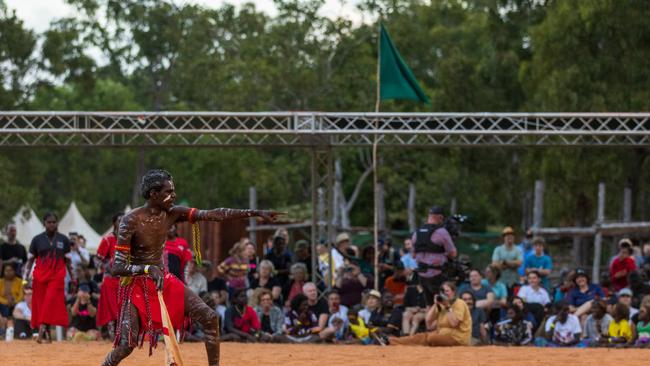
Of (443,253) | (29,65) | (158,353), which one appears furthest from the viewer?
(29,65)

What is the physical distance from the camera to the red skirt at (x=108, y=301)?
18.0 meters

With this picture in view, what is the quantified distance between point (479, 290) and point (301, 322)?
99.9 inches

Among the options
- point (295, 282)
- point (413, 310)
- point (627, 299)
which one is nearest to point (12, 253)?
point (295, 282)

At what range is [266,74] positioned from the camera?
130 feet

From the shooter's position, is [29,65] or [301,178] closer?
[29,65]

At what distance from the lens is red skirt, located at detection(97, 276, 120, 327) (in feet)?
59.2

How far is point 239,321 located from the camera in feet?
64.8

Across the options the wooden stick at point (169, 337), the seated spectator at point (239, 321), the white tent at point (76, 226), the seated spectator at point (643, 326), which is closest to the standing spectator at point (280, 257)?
the seated spectator at point (239, 321)

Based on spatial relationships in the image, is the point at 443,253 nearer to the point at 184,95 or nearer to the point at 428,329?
the point at 428,329

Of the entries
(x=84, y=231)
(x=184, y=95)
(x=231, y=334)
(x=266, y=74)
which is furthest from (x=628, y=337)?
(x=184, y=95)

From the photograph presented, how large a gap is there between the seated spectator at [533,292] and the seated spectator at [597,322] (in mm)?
976

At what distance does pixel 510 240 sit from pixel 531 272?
1150 millimetres

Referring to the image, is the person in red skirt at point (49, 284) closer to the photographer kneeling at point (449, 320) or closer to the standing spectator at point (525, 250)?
the photographer kneeling at point (449, 320)

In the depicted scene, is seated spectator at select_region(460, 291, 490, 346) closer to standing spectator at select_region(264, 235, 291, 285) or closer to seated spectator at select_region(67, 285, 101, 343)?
standing spectator at select_region(264, 235, 291, 285)
